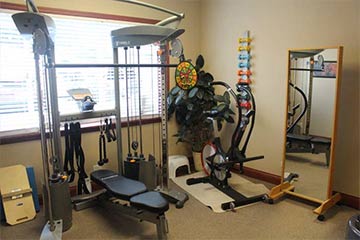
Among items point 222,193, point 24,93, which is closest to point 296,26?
point 222,193

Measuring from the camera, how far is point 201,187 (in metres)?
3.37

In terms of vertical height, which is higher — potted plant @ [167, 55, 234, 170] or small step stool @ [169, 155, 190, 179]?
potted plant @ [167, 55, 234, 170]

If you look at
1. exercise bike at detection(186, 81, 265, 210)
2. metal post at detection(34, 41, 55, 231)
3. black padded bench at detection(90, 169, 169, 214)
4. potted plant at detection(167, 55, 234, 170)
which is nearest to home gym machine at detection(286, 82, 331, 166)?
exercise bike at detection(186, 81, 265, 210)

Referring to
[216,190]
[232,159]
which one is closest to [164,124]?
[232,159]

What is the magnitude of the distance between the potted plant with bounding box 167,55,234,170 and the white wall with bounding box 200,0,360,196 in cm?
36

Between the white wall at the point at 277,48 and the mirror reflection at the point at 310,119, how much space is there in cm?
18

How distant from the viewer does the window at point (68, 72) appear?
278 cm

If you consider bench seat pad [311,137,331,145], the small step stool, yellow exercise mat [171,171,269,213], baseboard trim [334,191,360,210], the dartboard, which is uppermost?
the dartboard

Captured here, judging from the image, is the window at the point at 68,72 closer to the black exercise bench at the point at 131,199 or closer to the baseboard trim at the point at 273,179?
the black exercise bench at the point at 131,199

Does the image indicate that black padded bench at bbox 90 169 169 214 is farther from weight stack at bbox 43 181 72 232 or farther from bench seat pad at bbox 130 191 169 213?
weight stack at bbox 43 181 72 232

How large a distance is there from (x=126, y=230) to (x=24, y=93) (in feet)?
5.49

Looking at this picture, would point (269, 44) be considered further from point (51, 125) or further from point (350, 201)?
point (51, 125)

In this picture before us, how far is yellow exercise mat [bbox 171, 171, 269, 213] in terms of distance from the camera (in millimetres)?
2994

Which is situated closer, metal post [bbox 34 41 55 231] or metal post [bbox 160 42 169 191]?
metal post [bbox 34 41 55 231]
